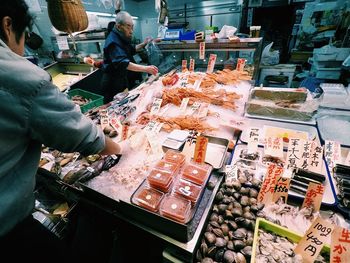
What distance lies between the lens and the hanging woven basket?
277 centimetres

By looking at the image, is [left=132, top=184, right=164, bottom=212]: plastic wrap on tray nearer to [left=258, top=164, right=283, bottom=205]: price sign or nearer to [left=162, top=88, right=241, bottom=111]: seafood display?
[left=258, top=164, right=283, bottom=205]: price sign

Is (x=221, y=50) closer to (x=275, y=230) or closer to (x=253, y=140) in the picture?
(x=253, y=140)

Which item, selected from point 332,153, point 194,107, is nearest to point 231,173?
point 332,153

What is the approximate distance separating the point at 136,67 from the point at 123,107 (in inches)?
60.8

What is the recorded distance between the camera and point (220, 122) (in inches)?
103

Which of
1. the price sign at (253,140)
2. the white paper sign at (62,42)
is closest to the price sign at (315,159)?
the price sign at (253,140)

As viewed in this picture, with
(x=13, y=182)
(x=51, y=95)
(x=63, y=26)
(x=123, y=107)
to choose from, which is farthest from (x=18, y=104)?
(x=63, y=26)

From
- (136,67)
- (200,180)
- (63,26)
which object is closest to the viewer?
(200,180)

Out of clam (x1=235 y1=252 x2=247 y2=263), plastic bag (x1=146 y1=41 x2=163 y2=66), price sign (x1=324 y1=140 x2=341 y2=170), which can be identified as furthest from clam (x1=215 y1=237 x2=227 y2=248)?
plastic bag (x1=146 y1=41 x2=163 y2=66)

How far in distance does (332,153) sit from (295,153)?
1.32ft

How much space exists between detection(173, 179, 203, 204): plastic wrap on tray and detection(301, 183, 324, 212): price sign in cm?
83

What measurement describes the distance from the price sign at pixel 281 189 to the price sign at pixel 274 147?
47 centimetres

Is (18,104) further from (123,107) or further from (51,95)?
(123,107)

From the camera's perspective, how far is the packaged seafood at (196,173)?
1.52 m
